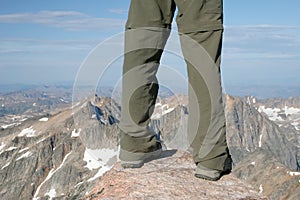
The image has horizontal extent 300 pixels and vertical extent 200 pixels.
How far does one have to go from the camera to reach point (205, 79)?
23.3ft

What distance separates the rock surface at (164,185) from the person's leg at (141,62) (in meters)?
0.64

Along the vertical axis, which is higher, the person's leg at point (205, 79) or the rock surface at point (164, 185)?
the person's leg at point (205, 79)

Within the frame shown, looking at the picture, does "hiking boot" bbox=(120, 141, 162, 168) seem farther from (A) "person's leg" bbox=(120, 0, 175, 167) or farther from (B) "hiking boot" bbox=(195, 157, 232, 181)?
(B) "hiking boot" bbox=(195, 157, 232, 181)

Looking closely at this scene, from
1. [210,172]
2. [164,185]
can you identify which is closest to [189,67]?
[210,172]

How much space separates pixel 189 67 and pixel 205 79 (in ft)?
1.11

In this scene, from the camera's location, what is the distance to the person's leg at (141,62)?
7242 mm

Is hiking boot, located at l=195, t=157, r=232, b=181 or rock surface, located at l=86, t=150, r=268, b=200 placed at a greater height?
hiking boot, located at l=195, t=157, r=232, b=181

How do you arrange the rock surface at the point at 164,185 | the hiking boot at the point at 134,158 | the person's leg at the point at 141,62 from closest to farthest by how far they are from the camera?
the rock surface at the point at 164,185
the person's leg at the point at 141,62
the hiking boot at the point at 134,158

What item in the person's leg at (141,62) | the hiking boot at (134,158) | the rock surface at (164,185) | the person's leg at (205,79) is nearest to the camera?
the person's leg at (205,79)

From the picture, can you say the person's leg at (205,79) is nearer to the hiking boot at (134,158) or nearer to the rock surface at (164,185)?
the rock surface at (164,185)

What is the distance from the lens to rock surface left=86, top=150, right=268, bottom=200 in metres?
7.14

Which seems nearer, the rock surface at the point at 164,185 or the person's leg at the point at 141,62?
the rock surface at the point at 164,185

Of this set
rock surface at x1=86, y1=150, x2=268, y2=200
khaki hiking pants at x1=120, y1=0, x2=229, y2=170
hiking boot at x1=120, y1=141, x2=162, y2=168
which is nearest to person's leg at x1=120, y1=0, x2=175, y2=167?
khaki hiking pants at x1=120, y1=0, x2=229, y2=170

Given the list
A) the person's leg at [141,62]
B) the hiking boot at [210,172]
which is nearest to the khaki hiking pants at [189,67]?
the person's leg at [141,62]
